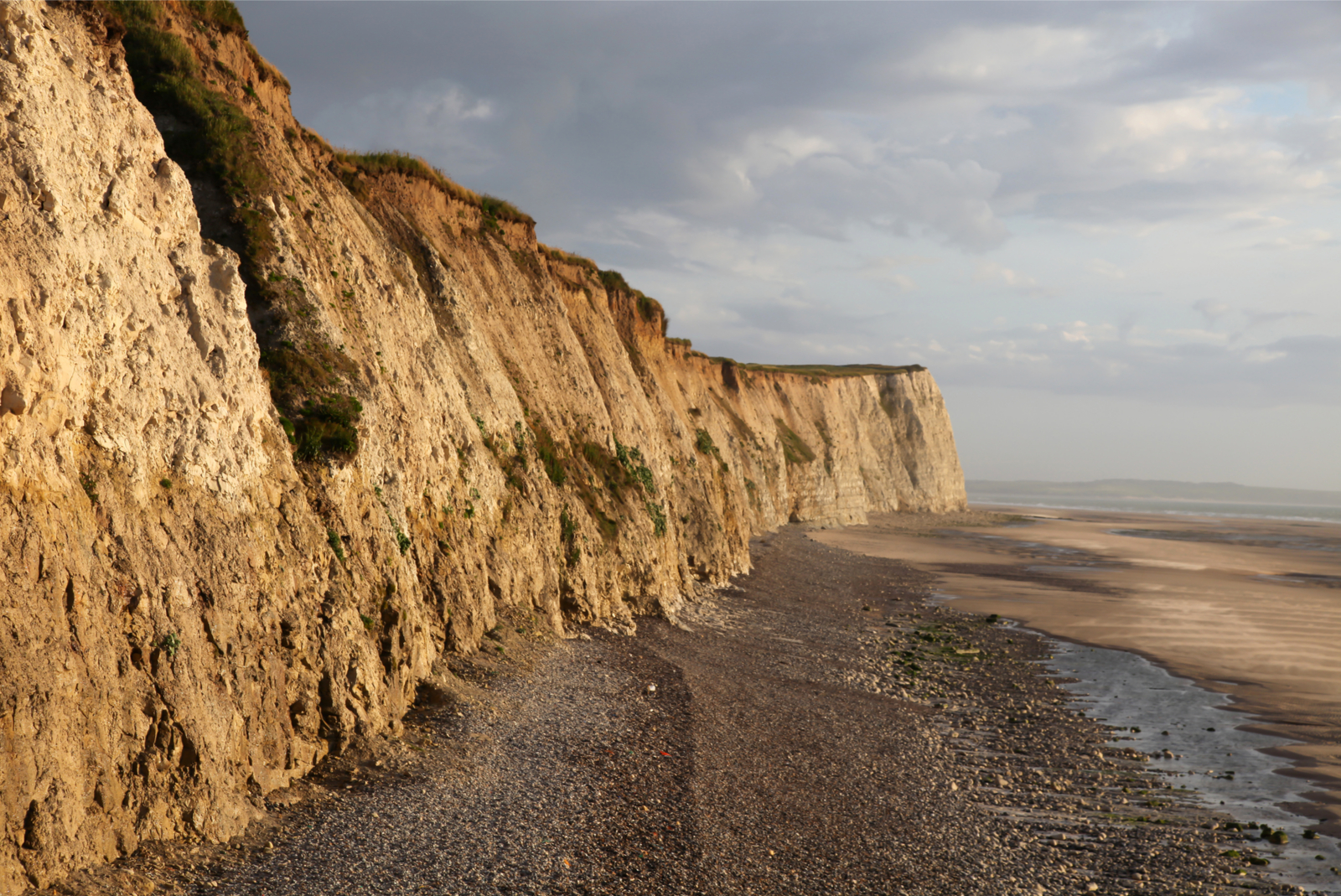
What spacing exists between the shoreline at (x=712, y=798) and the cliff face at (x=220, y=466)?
0.87 m

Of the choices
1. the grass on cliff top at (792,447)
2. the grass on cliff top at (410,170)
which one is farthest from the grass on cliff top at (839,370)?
the grass on cliff top at (410,170)

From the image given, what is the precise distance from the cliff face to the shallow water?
1212 cm

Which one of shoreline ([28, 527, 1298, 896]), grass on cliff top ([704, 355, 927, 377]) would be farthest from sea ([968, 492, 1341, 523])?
shoreline ([28, 527, 1298, 896])

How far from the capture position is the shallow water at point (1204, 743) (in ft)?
38.2

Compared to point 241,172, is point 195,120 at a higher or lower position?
higher

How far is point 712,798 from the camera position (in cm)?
1157

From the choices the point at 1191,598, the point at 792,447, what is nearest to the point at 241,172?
the point at 1191,598

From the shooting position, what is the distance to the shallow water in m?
11.6

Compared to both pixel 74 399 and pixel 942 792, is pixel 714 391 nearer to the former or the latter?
pixel 942 792

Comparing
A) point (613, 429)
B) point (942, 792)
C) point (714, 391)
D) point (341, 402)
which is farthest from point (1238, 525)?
point (341, 402)

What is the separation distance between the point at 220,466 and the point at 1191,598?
123 ft

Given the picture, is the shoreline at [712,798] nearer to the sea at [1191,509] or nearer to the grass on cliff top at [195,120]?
the grass on cliff top at [195,120]

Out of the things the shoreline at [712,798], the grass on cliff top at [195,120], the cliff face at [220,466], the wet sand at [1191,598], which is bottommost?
the wet sand at [1191,598]

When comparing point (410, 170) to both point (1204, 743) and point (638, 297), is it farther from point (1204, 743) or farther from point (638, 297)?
point (1204, 743)
